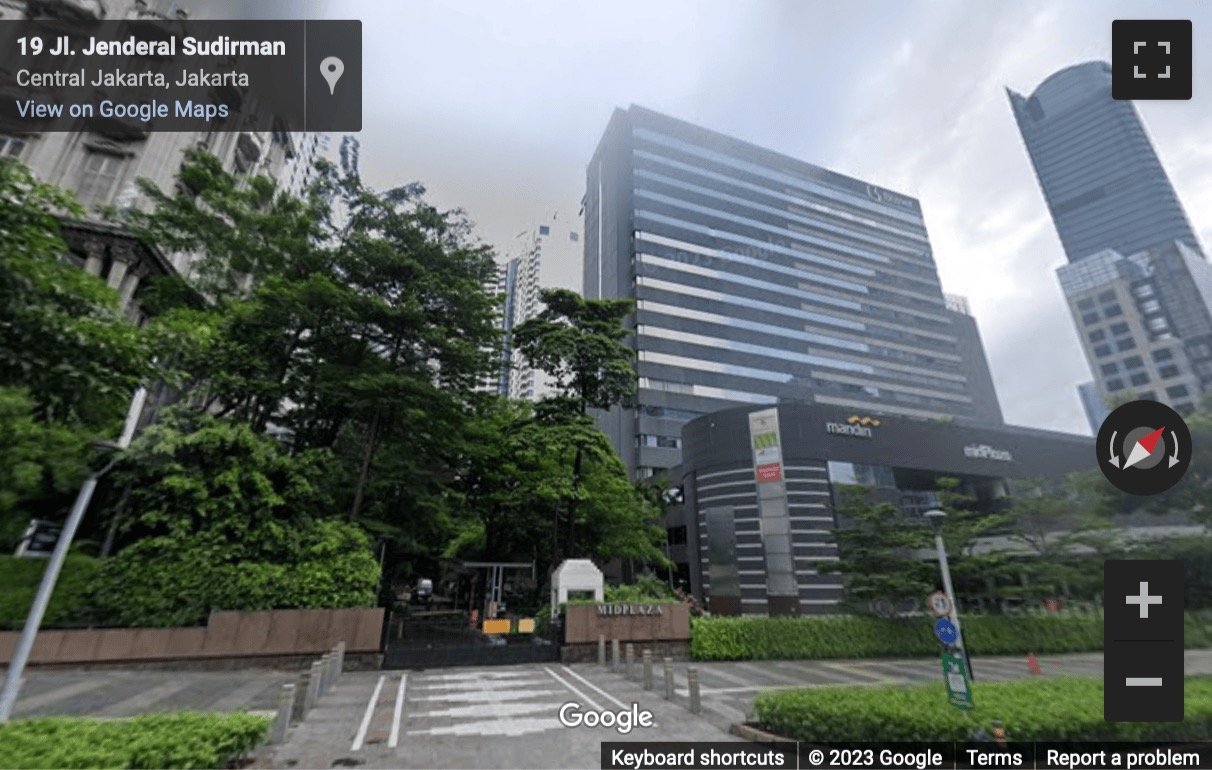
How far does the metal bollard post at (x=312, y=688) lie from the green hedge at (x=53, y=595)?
8539 mm

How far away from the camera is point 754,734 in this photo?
8234 millimetres

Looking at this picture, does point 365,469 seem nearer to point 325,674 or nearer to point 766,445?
point 325,674

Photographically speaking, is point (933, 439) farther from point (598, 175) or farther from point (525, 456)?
point (598, 175)

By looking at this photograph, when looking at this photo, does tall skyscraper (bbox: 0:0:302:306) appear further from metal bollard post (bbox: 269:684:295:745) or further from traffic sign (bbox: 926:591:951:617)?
traffic sign (bbox: 926:591:951:617)

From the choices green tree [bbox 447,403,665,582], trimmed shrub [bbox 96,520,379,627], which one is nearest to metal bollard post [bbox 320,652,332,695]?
trimmed shrub [bbox 96,520,379,627]

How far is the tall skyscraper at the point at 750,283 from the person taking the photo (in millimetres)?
55719

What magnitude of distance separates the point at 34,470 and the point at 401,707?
7662mm

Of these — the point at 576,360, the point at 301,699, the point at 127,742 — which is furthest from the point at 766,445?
the point at 127,742

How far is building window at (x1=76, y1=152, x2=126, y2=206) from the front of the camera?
926 inches

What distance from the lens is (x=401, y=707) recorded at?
1059 cm

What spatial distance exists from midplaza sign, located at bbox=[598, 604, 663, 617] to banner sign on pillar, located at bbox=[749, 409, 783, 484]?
51.9 feet

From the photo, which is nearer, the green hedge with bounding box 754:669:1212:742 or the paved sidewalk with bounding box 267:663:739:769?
the green hedge with bounding box 754:669:1212:742

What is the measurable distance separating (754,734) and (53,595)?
17.5m

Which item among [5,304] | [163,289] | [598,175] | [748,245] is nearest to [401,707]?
[5,304]
